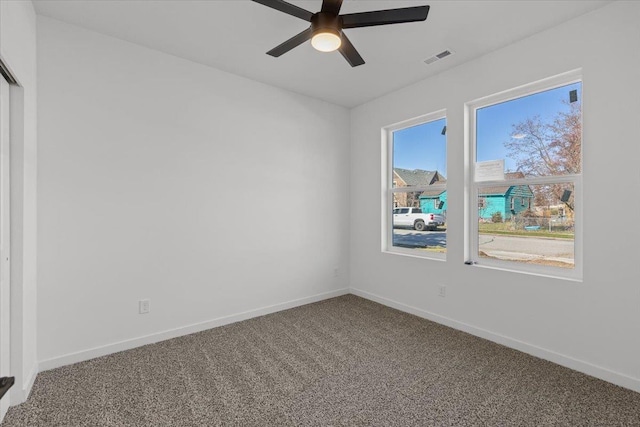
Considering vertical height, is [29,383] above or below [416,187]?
below

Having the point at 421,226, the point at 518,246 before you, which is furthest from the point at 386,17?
the point at 421,226

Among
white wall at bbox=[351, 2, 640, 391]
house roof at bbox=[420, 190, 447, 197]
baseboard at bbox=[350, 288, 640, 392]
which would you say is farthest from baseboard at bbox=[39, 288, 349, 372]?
house roof at bbox=[420, 190, 447, 197]

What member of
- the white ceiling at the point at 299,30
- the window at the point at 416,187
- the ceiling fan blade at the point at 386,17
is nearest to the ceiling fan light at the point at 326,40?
the ceiling fan blade at the point at 386,17

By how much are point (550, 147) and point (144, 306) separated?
3.91 m

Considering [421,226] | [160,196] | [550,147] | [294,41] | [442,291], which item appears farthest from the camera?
[421,226]

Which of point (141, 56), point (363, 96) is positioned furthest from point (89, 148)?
point (363, 96)

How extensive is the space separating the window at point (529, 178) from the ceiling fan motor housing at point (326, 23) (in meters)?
1.81

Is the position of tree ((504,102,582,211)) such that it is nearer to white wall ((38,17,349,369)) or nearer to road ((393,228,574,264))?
road ((393,228,574,264))

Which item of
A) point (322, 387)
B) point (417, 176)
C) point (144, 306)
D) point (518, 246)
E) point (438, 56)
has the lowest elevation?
point (322, 387)

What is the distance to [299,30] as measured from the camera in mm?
2527

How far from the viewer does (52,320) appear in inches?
93.3

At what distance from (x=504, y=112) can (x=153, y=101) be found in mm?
3341

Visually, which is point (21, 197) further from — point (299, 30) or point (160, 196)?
point (299, 30)

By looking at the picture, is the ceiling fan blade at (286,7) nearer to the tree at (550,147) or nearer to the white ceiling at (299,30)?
the white ceiling at (299,30)
